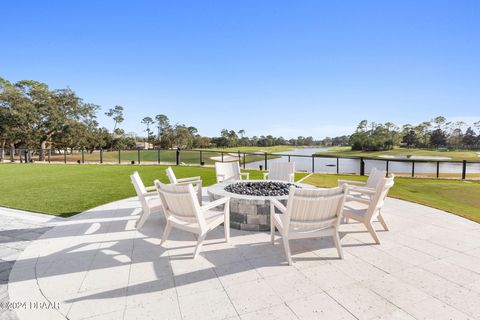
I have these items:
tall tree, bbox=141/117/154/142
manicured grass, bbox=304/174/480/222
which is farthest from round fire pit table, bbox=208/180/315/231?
tall tree, bbox=141/117/154/142

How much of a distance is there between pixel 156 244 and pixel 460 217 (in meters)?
5.18

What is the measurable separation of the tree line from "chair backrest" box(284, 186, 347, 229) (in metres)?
65.2

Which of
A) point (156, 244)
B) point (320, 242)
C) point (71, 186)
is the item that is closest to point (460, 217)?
point (320, 242)

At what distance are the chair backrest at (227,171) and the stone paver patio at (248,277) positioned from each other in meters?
2.74

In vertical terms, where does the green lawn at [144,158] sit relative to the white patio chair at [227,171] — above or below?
below

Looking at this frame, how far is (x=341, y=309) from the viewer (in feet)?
5.87

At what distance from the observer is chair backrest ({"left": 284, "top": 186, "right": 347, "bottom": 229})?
246 centimetres

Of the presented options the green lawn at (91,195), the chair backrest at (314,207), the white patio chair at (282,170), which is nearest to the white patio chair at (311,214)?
the chair backrest at (314,207)

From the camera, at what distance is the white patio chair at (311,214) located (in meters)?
2.47

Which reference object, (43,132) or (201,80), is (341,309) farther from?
(43,132)

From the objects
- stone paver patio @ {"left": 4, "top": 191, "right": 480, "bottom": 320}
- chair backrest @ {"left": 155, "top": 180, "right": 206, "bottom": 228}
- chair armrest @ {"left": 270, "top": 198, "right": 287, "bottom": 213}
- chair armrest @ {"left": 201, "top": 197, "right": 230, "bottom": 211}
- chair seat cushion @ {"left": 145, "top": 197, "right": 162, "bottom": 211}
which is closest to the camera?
stone paver patio @ {"left": 4, "top": 191, "right": 480, "bottom": 320}

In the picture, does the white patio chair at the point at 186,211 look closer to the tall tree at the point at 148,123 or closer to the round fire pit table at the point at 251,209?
the round fire pit table at the point at 251,209

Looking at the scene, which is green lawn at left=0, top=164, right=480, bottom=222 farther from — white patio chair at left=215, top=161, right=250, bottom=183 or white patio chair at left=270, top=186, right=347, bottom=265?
white patio chair at left=270, top=186, right=347, bottom=265

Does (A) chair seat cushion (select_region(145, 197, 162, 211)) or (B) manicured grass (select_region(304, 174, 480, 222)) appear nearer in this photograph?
(A) chair seat cushion (select_region(145, 197, 162, 211))
